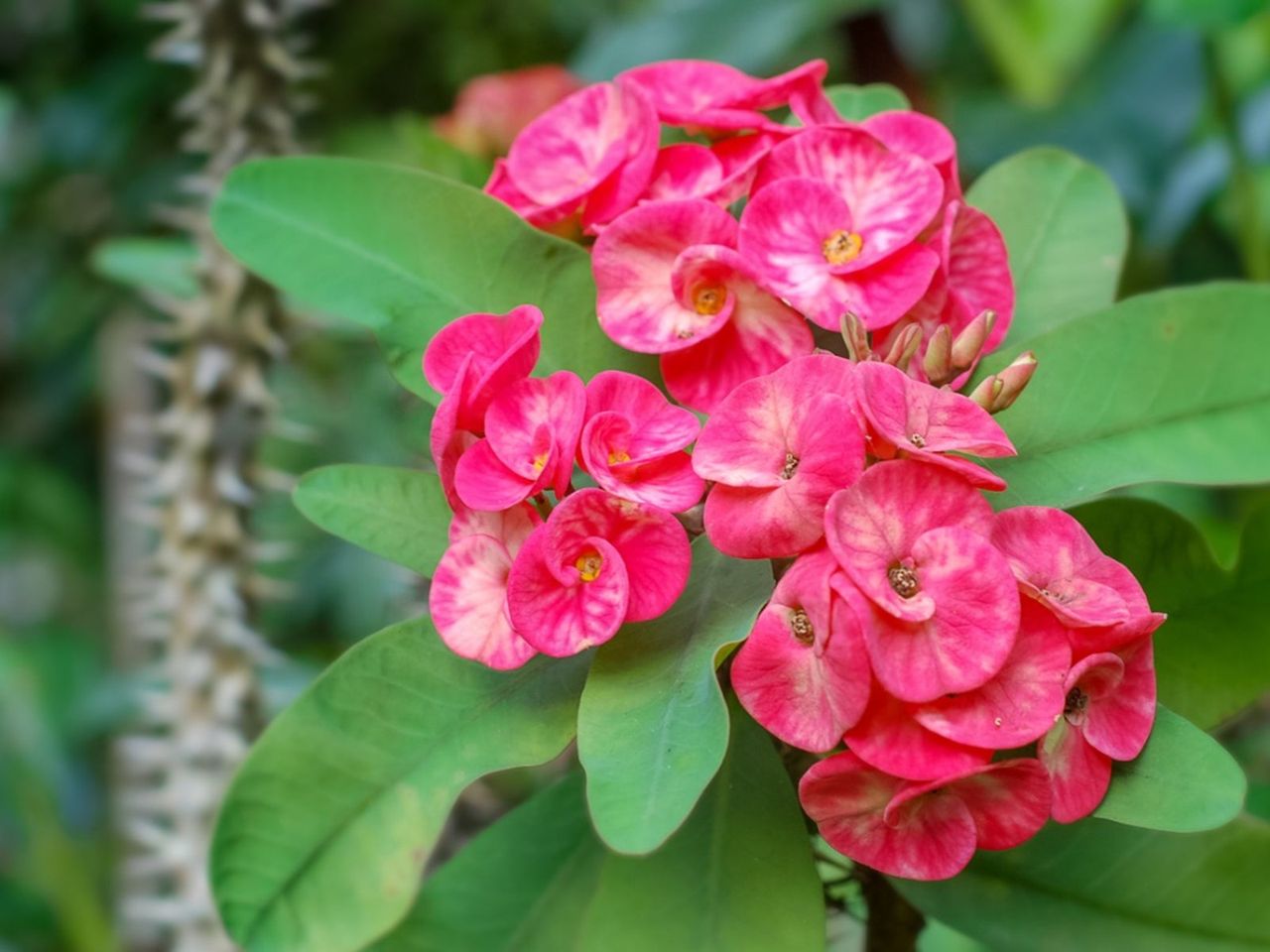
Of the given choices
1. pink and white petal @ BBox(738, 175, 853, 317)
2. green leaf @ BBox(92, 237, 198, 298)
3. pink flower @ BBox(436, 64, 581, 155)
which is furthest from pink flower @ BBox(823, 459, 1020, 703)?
green leaf @ BBox(92, 237, 198, 298)

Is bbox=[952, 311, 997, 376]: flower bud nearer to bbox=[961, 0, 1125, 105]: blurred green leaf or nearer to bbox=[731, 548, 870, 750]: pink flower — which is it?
bbox=[731, 548, 870, 750]: pink flower

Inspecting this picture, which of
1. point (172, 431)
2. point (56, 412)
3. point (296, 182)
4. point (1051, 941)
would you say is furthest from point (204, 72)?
point (56, 412)

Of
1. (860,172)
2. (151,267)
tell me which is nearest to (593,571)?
(860,172)

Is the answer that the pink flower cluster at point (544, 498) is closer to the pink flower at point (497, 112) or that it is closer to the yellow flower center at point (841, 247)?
the yellow flower center at point (841, 247)

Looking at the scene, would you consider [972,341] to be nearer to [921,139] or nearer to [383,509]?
[921,139]

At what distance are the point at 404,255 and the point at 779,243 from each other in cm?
19

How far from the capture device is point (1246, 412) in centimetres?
59

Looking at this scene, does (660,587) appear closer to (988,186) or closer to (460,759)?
(460,759)

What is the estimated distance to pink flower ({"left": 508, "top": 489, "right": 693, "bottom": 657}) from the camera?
0.47 m

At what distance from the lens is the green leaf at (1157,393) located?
564 mm

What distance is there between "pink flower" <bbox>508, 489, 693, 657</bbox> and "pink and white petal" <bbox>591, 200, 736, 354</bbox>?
9cm

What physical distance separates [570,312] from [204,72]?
0.63m

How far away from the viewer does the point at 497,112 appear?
3.55ft

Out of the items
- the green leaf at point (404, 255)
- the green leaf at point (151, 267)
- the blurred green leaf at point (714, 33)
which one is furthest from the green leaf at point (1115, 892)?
the blurred green leaf at point (714, 33)
